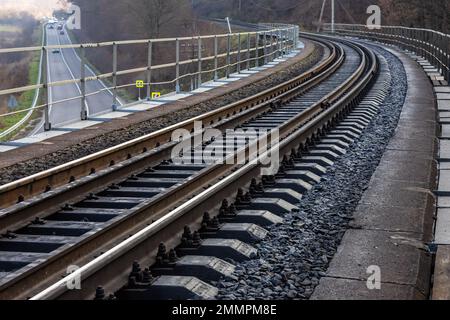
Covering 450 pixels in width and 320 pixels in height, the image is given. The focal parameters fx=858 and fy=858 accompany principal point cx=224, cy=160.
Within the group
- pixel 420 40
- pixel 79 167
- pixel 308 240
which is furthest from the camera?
pixel 420 40

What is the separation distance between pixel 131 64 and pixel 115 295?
77.0m

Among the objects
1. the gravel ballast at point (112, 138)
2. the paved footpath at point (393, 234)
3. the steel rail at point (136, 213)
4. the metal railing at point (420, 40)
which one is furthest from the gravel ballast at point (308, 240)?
the metal railing at point (420, 40)

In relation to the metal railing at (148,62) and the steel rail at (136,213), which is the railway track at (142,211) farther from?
the metal railing at (148,62)

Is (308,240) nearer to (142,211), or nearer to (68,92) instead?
(142,211)

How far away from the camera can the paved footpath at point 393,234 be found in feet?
20.2

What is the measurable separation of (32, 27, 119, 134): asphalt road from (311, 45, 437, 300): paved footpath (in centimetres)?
1361

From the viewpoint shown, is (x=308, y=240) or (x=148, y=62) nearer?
(x=308, y=240)

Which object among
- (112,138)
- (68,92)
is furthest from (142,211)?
(68,92)

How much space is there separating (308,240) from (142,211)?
4.88 feet

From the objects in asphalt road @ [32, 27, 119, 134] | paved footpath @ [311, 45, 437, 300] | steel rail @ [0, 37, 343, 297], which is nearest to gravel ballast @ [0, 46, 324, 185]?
steel rail @ [0, 37, 343, 297]

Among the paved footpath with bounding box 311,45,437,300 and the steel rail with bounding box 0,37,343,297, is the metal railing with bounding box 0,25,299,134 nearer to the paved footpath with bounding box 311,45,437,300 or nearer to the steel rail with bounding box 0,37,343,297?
the steel rail with bounding box 0,37,343,297

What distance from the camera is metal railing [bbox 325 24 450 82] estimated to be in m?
25.1

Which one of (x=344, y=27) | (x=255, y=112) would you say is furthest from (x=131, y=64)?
(x=255, y=112)

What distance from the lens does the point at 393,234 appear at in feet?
25.2
